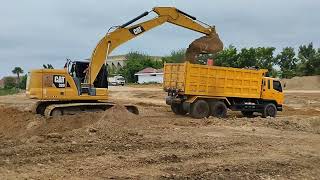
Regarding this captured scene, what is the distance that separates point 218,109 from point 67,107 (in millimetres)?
7530

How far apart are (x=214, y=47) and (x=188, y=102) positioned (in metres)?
3.00

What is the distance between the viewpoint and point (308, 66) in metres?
74.2

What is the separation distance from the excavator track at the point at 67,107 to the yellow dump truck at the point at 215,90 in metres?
3.20

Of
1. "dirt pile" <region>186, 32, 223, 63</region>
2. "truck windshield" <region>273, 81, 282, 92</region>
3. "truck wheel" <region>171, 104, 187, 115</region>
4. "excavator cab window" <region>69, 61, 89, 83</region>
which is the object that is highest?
"dirt pile" <region>186, 32, 223, 63</region>

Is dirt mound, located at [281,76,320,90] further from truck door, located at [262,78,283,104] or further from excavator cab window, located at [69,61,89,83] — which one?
excavator cab window, located at [69,61,89,83]

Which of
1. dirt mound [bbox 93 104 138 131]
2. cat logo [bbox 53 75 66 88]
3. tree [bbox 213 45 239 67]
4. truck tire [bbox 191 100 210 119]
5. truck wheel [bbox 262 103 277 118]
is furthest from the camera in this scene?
tree [bbox 213 45 239 67]

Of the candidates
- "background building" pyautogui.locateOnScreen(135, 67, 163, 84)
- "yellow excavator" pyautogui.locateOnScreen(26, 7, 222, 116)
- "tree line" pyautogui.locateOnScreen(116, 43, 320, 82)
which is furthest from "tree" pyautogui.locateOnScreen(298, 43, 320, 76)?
"yellow excavator" pyautogui.locateOnScreen(26, 7, 222, 116)

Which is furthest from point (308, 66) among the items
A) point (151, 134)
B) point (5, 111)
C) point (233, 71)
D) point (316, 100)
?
point (151, 134)

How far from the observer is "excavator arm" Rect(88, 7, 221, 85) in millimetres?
21281

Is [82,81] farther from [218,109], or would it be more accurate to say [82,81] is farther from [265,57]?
[265,57]

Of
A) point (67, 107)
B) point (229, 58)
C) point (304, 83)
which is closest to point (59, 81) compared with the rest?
point (67, 107)

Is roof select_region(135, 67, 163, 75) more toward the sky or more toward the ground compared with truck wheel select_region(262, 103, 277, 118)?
more toward the sky

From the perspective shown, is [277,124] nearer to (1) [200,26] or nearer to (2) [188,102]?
(2) [188,102]

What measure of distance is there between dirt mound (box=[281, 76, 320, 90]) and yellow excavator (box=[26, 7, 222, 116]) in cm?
4493
